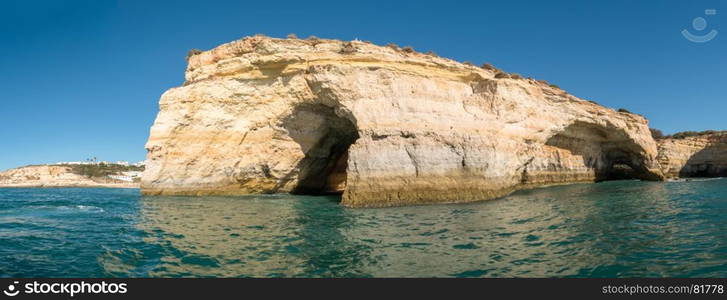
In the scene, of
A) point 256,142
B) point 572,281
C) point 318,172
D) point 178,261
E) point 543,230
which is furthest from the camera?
point 318,172

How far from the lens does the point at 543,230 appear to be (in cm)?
880

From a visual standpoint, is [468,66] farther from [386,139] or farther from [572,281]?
[572,281]

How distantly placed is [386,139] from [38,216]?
1277 cm

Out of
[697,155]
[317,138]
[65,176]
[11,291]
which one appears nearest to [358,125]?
[317,138]

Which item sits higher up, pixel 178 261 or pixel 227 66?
pixel 227 66

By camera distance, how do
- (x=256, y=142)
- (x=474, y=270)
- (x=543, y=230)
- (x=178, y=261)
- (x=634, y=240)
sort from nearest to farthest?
(x=474, y=270) < (x=178, y=261) < (x=634, y=240) < (x=543, y=230) < (x=256, y=142)

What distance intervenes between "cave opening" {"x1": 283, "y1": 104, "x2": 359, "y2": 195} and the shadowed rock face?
7 cm

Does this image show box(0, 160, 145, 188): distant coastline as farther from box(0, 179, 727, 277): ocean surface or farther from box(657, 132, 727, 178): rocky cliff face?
box(657, 132, 727, 178): rocky cliff face

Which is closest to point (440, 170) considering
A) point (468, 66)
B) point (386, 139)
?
point (386, 139)

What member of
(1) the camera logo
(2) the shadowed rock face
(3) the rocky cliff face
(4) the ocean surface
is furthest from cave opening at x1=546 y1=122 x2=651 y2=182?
→ (1) the camera logo

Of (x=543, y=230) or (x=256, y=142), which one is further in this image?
(x=256, y=142)

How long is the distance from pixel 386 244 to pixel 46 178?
266 feet

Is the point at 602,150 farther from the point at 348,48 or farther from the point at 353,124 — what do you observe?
the point at 348,48

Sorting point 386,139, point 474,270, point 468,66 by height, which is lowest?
point 474,270
